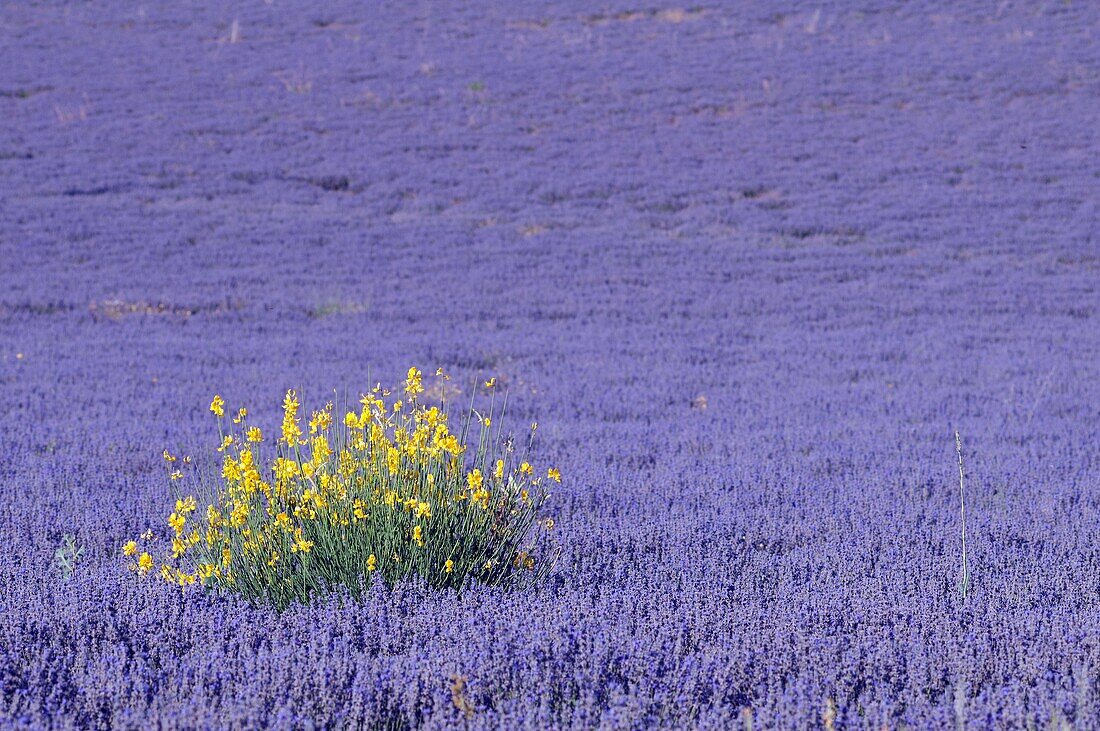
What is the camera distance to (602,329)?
12.0 m

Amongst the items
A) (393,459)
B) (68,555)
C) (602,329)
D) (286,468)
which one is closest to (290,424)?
(286,468)

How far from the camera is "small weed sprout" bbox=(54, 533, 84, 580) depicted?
392 centimetres

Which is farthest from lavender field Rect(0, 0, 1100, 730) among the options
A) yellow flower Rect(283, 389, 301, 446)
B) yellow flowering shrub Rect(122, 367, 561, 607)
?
yellow flower Rect(283, 389, 301, 446)

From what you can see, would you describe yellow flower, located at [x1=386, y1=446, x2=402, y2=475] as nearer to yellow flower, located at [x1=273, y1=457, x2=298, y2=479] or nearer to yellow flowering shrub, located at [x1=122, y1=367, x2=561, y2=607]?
yellow flowering shrub, located at [x1=122, y1=367, x2=561, y2=607]

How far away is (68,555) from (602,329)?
8.20m

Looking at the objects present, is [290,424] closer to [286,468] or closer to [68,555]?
[286,468]

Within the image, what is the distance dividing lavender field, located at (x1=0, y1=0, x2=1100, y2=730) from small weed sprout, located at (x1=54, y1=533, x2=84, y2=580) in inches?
1.5

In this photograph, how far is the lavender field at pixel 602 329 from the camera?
8.99 feet

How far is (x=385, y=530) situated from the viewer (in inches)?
139

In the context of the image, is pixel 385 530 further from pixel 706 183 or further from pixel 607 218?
pixel 706 183

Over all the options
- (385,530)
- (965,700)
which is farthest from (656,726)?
(385,530)

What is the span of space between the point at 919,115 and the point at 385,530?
2059 centimetres

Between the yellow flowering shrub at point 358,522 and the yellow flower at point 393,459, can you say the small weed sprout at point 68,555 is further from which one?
the yellow flower at point 393,459

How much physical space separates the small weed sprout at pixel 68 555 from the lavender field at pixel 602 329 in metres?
0.04
